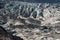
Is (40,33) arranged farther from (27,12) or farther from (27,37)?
(27,12)

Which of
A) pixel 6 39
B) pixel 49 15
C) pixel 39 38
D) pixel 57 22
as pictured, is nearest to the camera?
pixel 39 38

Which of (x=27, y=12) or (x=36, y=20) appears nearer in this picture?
(x=36, y=20)

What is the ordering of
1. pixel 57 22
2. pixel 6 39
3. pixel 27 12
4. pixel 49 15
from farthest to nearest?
pixel 27 12
pixel 49 15
pixel 57 22
pixel 6 39

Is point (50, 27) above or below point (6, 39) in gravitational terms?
above

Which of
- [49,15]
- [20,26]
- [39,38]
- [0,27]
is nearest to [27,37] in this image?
[39,38]

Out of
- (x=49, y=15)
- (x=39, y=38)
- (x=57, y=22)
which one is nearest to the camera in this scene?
(x=39, y=38)

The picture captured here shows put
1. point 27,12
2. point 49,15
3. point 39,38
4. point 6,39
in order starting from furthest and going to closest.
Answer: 1. point 27,12
2. point 49,15
3. point 6,39
4. point 39,38

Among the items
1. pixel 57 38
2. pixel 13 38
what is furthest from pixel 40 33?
pixel 13 38

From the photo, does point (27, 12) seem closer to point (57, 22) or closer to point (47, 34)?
point (57, 22)

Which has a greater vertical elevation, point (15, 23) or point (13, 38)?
point (15, 23)
